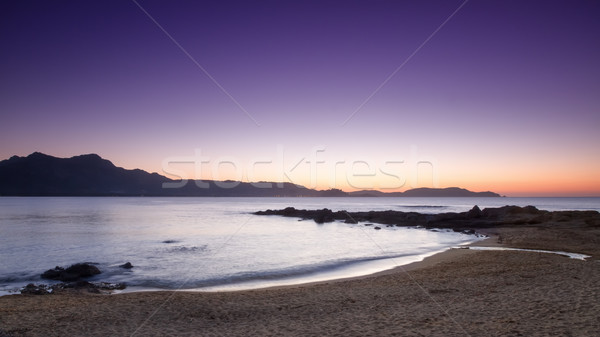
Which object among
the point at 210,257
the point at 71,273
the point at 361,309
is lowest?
the point at 210,257

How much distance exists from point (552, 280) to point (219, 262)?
15.6 metres

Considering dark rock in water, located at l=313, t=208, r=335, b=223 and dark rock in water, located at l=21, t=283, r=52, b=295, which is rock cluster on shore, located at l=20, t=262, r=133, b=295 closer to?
dark rock in water, located at l=21, t=283, r=52, b=295

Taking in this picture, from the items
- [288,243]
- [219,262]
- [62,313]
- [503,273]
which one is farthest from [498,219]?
[62,313]

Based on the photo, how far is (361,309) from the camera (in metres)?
9.23

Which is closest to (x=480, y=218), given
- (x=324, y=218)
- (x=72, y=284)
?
(x=324, y=218)

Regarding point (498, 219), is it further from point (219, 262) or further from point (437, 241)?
point (219, 262)

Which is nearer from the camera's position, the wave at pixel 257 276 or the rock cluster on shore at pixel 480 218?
the wave at pixel 257 276

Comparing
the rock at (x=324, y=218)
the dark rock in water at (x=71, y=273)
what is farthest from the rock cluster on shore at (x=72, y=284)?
the rock at (x=324, y=218)

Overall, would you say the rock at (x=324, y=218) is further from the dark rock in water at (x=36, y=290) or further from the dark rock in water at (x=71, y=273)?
the dark rock in water at (x=36, y=290)

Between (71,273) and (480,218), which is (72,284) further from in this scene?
(480,218)

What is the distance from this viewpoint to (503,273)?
1286cm

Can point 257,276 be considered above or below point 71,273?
below

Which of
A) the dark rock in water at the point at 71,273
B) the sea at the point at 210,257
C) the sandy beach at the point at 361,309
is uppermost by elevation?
the sandy beach at the point at 361,309

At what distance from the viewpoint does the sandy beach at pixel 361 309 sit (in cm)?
753
